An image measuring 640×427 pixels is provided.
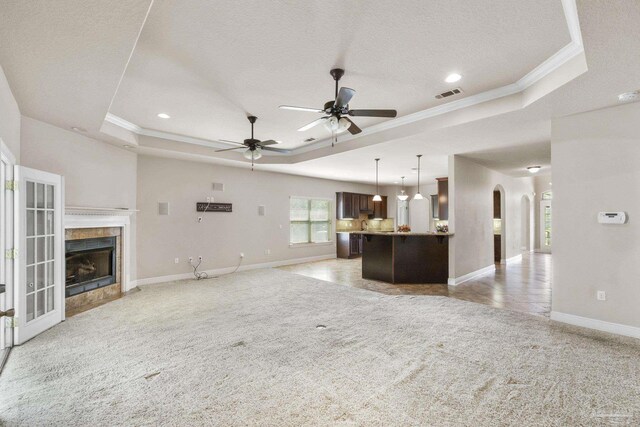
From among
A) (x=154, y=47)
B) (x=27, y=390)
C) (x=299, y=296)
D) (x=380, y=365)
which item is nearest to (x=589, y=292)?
(x=380, y=365)

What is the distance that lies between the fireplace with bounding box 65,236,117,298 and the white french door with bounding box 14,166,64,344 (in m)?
0.73

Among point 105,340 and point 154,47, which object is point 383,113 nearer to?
point 154,47

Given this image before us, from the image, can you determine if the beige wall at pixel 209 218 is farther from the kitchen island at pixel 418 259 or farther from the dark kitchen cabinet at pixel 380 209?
the kitchen island at pixel 418 259

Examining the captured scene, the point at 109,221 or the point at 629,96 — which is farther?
the point at 109,221

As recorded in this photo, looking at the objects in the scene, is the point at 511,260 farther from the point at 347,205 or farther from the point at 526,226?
the point at 347,205

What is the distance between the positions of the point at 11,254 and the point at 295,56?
3588 mm

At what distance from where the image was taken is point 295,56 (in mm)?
2955

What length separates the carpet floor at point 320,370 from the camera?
204 cm

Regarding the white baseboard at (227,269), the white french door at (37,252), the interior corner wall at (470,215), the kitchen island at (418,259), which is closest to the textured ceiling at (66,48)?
the white french door at (37,252)

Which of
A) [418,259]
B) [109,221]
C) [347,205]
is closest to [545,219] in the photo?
[347,205]

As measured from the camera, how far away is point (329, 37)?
104 inches

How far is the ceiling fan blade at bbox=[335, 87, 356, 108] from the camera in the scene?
2.97 m

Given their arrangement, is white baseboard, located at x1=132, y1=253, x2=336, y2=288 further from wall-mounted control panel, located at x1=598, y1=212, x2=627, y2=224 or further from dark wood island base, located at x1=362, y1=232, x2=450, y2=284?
wall-mounted control panel, located at x1=598, y1=212, x2=627, y2=224

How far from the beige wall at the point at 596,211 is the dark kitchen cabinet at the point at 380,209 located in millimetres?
7534
